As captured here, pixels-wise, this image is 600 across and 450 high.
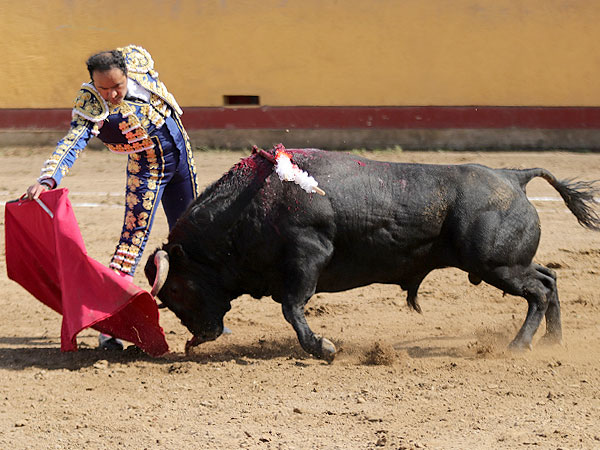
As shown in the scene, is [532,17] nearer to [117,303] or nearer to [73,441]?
[117,303]

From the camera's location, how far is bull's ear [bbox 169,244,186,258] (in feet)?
16.2

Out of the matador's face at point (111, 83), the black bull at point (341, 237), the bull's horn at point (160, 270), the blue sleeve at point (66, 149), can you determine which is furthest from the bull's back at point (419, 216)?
the blue sleeve at point (66, 149)

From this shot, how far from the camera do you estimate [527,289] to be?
4949mm

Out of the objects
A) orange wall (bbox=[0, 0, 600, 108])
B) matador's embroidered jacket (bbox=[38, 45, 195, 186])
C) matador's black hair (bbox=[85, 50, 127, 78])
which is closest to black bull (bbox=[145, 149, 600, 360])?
matador's embroidered jacket (bbox=[38, 45, 195, 186])

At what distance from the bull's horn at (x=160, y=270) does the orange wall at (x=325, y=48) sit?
25.9 feet

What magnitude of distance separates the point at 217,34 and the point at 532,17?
4.55 meters

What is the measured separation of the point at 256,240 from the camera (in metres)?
4.89

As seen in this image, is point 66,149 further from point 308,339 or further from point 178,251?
point 308,339

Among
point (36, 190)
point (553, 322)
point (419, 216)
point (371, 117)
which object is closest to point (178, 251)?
point (36, 190)

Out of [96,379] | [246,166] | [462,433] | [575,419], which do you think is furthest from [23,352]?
[575,419]

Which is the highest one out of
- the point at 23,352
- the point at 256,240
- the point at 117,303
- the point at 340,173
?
the point at 340,173

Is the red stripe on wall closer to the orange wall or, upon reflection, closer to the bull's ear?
the orange wall

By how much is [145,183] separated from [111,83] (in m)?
0.73

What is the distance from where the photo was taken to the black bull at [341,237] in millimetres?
4840
